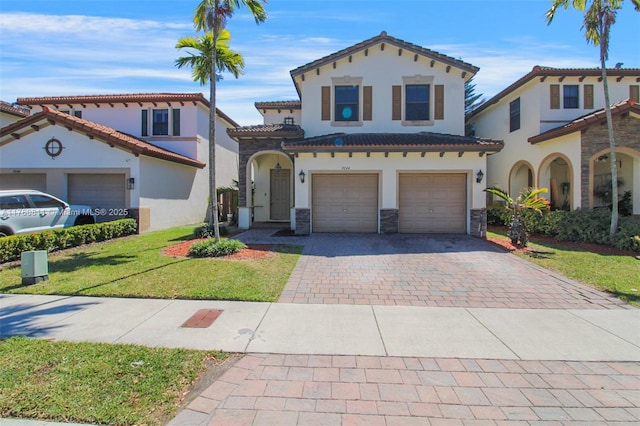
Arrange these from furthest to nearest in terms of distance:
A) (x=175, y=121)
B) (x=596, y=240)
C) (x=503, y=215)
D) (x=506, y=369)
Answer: (x=175, y=121), (x=503, y=215), (x=596, y=240), (x=506, y=369)

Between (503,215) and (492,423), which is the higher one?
(503,215)

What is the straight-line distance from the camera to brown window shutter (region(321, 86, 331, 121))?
14742 mm

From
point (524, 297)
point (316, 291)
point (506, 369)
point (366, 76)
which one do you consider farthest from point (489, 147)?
point (506, 369)

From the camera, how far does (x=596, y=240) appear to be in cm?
1120

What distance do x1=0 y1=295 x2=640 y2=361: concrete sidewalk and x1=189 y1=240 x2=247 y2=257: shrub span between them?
317 centimetres

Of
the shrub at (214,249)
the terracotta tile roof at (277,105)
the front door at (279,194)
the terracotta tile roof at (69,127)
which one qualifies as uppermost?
the terracotta tile roof at (277,105)

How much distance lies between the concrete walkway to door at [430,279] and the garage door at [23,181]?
12118 millimetres

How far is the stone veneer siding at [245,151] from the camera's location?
14.6 meters

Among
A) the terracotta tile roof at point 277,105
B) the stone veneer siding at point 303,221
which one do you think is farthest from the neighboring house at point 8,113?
the stone veneer siding at point 303,221

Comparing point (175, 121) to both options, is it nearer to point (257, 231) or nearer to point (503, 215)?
point (257, 231)

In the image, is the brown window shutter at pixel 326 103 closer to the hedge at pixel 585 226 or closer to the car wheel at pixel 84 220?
the hedge at pixel 585 226

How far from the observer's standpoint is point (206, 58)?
12602 millimetres

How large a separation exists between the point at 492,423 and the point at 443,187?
11.4 metres

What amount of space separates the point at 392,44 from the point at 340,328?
1369 cm
